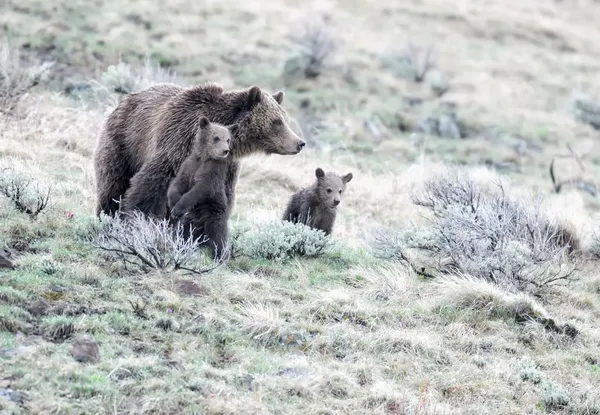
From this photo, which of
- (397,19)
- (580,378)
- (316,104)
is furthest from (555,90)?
(580,378)

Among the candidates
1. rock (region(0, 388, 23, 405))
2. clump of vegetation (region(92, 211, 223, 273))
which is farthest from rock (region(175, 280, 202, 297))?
rock (region(0, 388, 23, 405))

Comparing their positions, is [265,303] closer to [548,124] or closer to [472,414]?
[472,414]

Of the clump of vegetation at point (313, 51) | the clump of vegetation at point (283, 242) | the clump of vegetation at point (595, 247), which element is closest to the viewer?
the clump of vegetation at point (283, 242)

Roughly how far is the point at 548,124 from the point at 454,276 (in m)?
18.1

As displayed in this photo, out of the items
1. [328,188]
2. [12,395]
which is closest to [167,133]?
[328,188]

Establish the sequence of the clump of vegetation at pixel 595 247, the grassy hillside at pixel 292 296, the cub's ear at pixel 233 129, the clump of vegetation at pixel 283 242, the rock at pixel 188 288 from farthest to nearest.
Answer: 1. the clump of vegetation at pixel 595 247
2. the clump of vegetation at pixel 283 242
3. the cub's ear at pixel 233 129
4. the rock at pixel 188 288
5. the grassy hillside at pixel 292 296

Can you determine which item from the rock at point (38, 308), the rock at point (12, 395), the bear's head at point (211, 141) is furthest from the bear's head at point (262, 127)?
the rock at point (12, 395)

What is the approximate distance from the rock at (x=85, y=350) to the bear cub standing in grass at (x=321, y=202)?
15.2ft

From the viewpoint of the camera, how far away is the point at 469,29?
37000 mm

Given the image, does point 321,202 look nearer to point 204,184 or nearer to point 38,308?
point 204,184

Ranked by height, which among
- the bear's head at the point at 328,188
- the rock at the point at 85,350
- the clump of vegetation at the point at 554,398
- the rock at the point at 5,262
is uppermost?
the bear's head at the point at 328,188

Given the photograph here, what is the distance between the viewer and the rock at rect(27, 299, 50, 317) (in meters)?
7.23

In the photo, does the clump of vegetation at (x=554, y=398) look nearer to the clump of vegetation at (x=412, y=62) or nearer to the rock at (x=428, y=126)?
the rock at (x=428, y=126)

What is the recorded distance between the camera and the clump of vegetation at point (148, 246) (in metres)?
8.41
